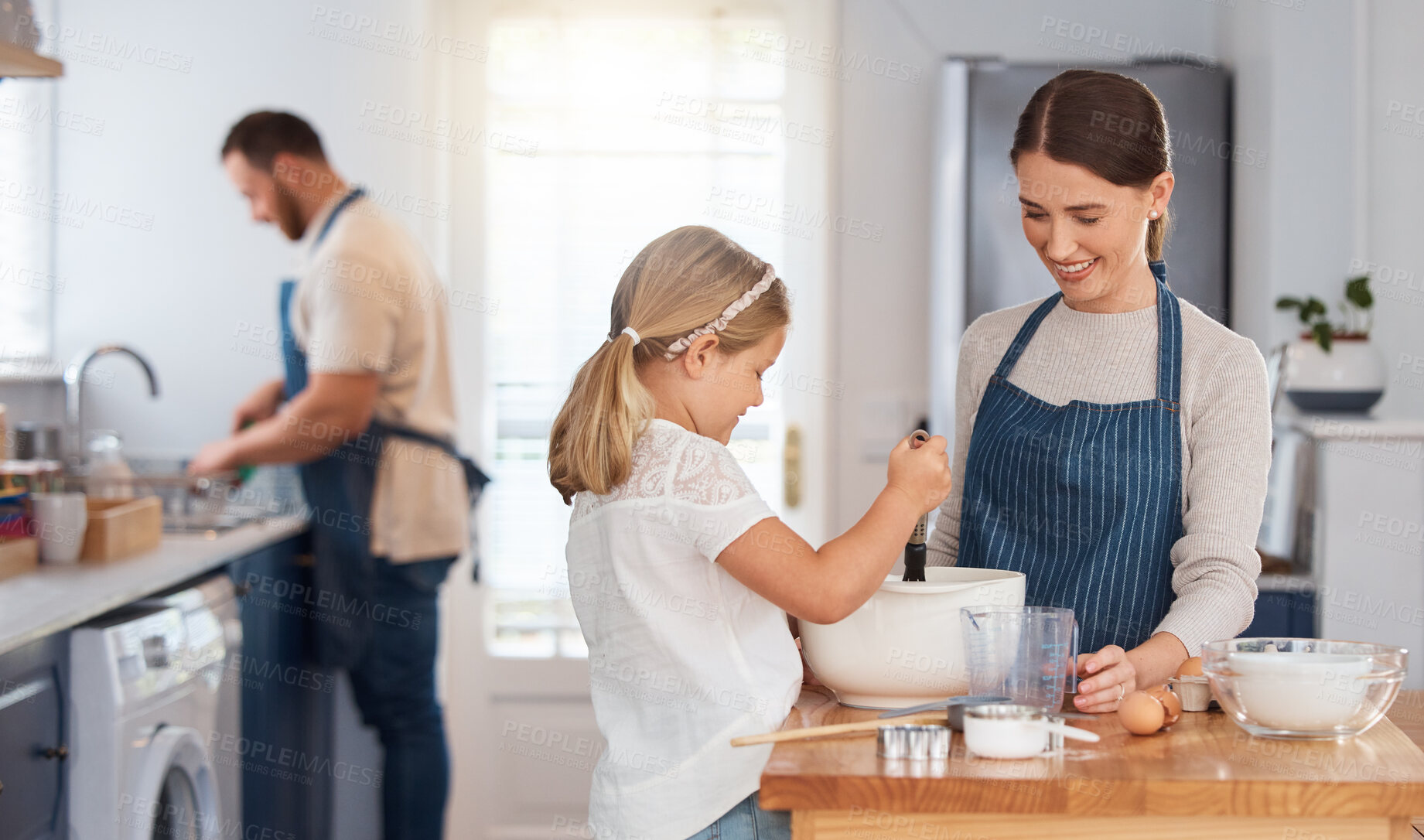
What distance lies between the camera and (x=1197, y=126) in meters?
2.76

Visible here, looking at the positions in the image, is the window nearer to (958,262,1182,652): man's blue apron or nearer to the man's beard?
the man's beard

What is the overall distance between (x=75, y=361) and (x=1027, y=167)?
2.60 m

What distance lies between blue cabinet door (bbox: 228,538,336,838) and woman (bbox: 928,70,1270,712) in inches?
65.9

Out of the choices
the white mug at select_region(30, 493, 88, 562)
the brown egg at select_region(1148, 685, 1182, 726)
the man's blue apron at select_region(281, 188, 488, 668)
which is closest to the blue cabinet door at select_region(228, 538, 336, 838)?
the man's blue apron at select_region(281, 188, 488, 668)

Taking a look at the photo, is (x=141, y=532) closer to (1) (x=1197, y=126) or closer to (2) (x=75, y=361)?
(2) (x=75, y=361)

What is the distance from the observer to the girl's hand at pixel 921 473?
116 cm

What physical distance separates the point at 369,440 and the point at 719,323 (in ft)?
5.48

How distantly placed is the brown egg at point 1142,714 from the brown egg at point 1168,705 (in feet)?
0.05

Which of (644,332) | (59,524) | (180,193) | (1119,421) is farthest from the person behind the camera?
(180,193)

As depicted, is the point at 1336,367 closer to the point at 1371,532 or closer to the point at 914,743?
the point at 1371,532

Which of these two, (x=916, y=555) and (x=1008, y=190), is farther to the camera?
(x=1008, y=190)

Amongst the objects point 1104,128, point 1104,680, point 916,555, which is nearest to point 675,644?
point 916,555

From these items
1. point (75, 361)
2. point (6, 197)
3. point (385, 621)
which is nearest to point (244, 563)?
point (385, 621)

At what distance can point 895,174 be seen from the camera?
9.94 ft
